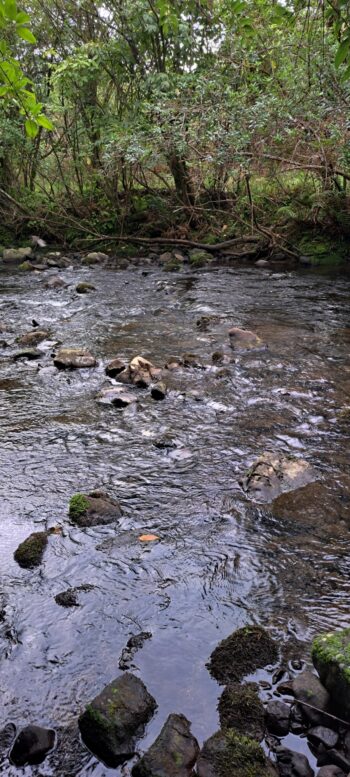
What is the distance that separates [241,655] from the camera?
2920mm

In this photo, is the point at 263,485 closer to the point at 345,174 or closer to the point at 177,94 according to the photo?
the point at 345,174

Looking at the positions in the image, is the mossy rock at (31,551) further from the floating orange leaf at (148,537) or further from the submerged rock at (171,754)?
the submerged rock at (171,754)

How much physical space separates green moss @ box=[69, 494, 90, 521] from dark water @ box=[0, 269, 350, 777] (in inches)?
5.8

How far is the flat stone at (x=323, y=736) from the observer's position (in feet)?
8.05

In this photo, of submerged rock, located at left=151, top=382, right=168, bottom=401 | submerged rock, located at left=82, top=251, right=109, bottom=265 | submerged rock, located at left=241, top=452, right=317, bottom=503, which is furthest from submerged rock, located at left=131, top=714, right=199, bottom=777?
submerged rock, located at left=82, top=251, right=109, bottom=265

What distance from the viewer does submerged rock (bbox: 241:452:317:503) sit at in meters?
4.42

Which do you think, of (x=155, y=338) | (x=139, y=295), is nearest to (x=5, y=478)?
(x=155, y=338)

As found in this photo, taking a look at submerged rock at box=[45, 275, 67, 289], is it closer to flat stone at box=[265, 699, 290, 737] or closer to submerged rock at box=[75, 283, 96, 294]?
submerged rock at box=[75, 283, 96, 294]

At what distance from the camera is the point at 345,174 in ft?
40.1

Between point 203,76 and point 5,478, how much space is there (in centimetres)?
1107

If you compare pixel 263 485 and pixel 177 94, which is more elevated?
pixel 177 94

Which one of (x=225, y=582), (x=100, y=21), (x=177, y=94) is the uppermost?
(x=100, y=21)

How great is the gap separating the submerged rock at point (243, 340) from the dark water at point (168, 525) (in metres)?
0.24

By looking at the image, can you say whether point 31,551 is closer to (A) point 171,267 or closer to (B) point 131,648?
(B) point 131,648
